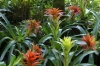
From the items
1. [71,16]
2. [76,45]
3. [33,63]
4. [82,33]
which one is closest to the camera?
[33,63]

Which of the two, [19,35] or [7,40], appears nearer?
[19,35]

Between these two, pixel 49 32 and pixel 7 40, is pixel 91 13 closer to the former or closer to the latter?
pixel 49 32

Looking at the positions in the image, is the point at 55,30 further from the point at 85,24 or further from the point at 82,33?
the point at 85,24

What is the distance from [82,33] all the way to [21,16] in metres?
1.22

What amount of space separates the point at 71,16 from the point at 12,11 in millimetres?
1053

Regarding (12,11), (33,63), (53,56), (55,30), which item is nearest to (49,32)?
(55,30)

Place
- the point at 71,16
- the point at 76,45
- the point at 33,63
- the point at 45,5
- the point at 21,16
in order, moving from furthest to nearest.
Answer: the point at 45,5 < the point at 21,16 < the point at 71,16 < the point at 76,45 < the point at 33,63

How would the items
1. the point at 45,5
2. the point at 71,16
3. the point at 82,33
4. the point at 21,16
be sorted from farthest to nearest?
1. the point at 45,5
2. the point at 21,16
3. the point at 71,16
4. the point at 82,33

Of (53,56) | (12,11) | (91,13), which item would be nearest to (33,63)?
(53,56)

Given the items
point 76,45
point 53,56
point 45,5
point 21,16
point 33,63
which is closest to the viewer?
point 33,63

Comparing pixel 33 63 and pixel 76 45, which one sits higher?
pixel 33 63

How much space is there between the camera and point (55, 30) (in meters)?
2.69

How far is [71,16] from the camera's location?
11.0ft

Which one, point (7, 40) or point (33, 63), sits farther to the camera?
point (7, 40)
